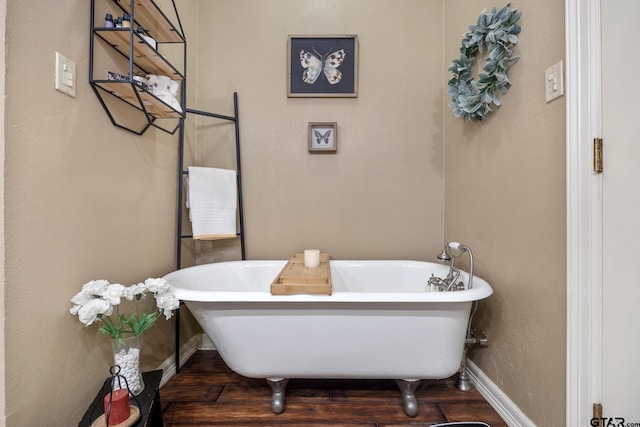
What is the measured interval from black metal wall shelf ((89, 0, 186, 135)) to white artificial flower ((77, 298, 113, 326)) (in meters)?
0.73

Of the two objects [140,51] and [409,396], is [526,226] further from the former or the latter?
[140,51]

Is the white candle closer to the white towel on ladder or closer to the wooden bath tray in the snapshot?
the wooden bath tray

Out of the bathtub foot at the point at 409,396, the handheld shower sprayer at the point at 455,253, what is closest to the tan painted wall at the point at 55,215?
the bathtub foot at the point at 409,396

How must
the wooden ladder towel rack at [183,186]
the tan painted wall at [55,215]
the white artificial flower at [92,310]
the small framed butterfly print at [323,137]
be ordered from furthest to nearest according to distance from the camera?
the small framed butterfly print at [323,137] < the wooden ladder towel rack at [183,186] < the white artificial flower at [92,310] < the tan painted wall at [55,215]

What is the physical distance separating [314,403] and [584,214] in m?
1.29

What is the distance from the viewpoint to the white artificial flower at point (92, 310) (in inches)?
33.8

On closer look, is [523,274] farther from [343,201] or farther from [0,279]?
[0,279]

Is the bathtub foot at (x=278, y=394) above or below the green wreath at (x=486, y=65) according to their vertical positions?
below

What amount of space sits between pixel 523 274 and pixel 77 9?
196 centimetres

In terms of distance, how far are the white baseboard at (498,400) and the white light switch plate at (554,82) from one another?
124 centimetres

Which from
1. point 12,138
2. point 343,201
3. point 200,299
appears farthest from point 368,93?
point 12,138

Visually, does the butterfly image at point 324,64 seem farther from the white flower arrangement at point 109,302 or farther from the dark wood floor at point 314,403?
the dark wood floor at point 314,403

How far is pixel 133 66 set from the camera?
3.76ft

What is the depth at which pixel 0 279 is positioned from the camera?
2.37 feet
